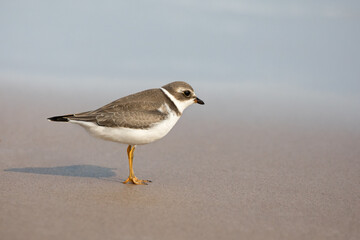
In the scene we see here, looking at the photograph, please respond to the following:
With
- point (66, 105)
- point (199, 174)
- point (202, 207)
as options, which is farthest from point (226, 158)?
point (66, 105)

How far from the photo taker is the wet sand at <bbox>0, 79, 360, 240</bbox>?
432cm

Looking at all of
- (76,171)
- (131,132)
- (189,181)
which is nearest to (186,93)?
(131,132)

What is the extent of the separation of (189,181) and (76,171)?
1.46 meters

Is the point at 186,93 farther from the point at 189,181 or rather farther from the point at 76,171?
the point at 76,171

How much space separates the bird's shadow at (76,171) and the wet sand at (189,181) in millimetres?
13

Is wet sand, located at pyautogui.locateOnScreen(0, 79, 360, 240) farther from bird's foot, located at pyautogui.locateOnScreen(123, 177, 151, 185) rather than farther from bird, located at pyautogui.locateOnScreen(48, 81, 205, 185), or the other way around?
bird, located at pyautogui.locateOnScreen(48, 81, 205, 185)

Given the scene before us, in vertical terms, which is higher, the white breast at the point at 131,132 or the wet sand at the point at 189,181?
the white breast at the point at 131,132

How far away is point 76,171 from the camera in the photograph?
6.23 metres

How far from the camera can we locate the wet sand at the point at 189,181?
14.2ft

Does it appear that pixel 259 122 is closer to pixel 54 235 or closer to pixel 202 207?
pixel 202 207

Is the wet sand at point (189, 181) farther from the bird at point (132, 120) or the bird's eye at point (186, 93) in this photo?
the bird's eye at point (186, 93)

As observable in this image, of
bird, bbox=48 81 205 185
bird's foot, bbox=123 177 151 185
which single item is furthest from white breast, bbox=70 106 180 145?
bird's foot, bbox=123 177 151 185

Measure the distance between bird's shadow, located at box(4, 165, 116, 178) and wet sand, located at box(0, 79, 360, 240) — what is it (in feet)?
0.04

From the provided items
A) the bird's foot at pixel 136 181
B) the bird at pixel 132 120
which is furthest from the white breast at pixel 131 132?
the bird's foot at pixel 136 181
